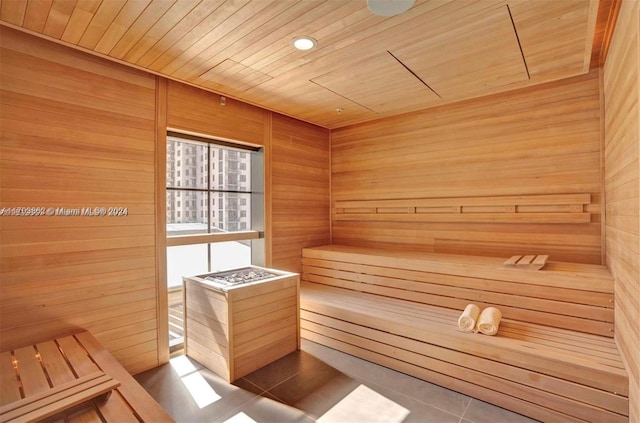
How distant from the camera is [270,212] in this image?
12.1ft

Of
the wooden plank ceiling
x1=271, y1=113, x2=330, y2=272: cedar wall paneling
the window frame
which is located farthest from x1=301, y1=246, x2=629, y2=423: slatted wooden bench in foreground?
the wooden plank ceiling

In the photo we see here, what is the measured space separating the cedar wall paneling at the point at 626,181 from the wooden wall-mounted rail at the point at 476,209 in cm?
44

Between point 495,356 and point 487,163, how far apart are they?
6.08 feet

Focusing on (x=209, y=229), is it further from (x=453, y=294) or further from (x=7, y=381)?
(x=453, y=294)

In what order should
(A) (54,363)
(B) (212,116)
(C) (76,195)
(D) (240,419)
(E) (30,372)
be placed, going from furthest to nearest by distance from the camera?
(B) (212,116)
(C) (76,195)
(D) (240,419)
(A) (54,363)
(E) (30,372)

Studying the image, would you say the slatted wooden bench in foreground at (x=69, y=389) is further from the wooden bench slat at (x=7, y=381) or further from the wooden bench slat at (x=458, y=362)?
the wooden bench slat at (x=458, y=362)

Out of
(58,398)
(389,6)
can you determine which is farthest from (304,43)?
(58,398)

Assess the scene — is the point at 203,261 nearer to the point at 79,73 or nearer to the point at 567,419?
the point at 79,73

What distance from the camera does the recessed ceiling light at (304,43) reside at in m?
2.10

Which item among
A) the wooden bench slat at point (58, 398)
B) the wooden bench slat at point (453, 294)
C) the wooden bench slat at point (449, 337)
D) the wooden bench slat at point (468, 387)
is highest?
the wooden bench slat at point (453, 294)

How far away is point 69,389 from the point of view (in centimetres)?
150

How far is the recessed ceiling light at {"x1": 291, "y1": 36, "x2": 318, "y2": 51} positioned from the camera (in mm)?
2098

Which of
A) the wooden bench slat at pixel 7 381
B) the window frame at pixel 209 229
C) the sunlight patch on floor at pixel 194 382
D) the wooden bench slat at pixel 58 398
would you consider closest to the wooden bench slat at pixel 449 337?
the window frame at pixel 209 229

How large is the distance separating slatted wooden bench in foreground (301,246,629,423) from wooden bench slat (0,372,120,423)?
1930mm
